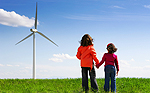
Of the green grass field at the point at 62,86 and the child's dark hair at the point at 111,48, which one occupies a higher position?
the child's dark hair at the point at 111,48

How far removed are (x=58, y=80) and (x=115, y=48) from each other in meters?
5.30

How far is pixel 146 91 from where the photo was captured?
8688 millimetres

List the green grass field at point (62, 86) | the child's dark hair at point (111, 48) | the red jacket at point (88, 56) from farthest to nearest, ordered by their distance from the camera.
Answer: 1. the green grass field at point (62, 86)
2. the child's dark hair at point (111, 48)
3. the red jacket at point (88, 56)

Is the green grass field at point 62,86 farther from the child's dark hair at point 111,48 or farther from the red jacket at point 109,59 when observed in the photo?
the child's dark hair at point 111,48

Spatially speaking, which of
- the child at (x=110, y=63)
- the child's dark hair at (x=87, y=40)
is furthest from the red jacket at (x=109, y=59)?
the child's dark hair at (x=87, y=40)

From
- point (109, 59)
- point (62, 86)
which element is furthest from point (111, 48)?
point (62, 86)

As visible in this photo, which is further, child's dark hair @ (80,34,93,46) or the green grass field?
the green grass field

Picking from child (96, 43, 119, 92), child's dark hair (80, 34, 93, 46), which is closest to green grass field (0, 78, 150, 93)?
child (96, 43, 119, 92)

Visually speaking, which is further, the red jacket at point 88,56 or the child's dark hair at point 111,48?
the child's dark hair at point 111,48

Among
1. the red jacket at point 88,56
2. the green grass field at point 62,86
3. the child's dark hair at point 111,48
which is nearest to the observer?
the red jacket at point 88,56

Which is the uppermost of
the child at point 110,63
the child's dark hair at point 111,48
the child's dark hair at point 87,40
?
the child's dark hair at point 87,40

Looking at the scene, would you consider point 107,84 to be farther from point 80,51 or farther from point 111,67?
point 80,51

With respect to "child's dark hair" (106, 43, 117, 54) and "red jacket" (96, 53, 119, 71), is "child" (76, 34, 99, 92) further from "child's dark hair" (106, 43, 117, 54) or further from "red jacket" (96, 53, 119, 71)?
"child's dark hair" (106, 43, 117, 54)

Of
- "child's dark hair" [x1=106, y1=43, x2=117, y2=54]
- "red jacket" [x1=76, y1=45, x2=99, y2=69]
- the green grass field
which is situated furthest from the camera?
the green grass field
